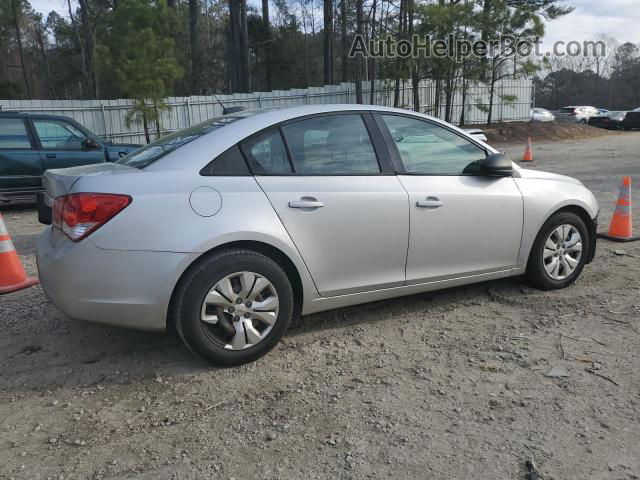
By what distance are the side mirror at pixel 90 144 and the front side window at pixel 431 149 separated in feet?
22.9

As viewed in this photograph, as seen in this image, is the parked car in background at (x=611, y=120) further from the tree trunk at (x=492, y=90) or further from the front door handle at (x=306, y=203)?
the front door handle at (x=306, y=203)

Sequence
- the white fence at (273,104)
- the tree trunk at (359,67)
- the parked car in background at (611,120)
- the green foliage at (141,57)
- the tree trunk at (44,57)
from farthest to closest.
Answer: the tree trunk at (44,57), the parked car in background at (611,120), the tree trunk at (359,67), the white fence at (273,104), the green foliage at (141,57)

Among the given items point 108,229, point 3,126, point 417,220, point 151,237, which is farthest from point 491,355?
point 3,126

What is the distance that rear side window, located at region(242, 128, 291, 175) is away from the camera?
11.2 feet

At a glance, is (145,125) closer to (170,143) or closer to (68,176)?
(170,143)

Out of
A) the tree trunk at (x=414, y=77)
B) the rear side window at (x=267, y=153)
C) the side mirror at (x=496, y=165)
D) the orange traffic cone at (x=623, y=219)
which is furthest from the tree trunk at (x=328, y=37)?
the rear side window at (x=267, y=153)

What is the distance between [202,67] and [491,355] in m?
35.4

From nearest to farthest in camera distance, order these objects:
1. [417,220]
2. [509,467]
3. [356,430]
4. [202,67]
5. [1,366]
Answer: [509,467]
[356,430]
[1,366]
[417,220]
[202,67]

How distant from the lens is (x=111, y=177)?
3150mm

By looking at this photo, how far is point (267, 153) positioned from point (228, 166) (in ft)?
0.93

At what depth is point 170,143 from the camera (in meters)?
3.69

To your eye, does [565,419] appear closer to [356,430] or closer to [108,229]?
[356,430]

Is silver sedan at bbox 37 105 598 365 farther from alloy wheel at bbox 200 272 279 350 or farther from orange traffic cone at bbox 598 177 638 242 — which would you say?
orange traffic cone at bbox 598 177 638 242

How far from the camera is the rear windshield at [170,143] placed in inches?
136
